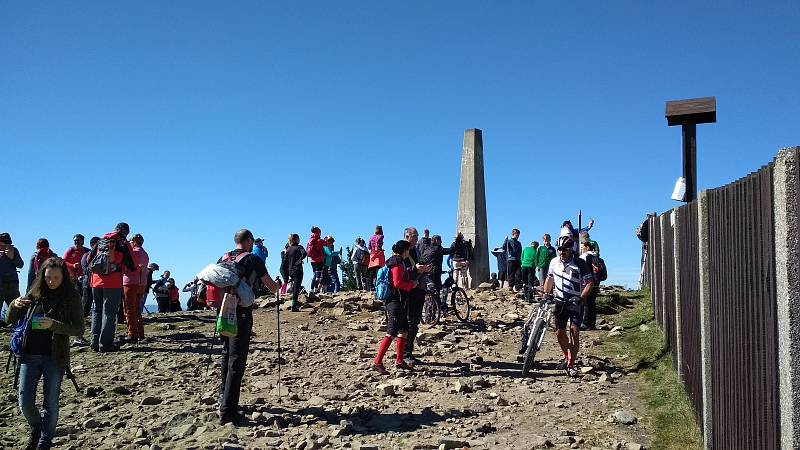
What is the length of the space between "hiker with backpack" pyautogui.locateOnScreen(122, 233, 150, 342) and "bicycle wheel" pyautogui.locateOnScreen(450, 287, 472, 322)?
5.96 metres

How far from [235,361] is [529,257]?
35.0 feet

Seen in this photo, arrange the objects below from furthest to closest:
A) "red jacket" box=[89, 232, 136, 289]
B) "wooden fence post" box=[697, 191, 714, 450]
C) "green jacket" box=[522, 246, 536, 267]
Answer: "green jacket" box=[522, 246, 536, 267], "red jacket" box=[89, 232, 136, 289], "wooden fence post" box=[697, 191, 714, 450]

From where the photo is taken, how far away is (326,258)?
18.7 meters

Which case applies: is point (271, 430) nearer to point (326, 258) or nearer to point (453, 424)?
point (453, 424)

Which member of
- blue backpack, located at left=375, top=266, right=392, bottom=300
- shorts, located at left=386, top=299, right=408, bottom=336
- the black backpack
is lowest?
shorts, located at left=386, top=299, right=408, bottom=336

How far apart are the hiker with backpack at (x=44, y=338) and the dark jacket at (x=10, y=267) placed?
6.28 m

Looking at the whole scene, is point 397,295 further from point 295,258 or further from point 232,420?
point 295,258

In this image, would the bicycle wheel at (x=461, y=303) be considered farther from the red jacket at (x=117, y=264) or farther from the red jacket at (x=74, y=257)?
the red jacket at (x=74, y=257)

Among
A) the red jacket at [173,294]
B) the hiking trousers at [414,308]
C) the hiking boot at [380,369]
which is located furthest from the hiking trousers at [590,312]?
the red jacket at [173,294]

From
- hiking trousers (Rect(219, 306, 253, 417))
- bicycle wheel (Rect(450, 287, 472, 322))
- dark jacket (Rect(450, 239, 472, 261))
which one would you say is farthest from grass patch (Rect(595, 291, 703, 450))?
hiking trousers (Rect(219, 306, 253, 417))

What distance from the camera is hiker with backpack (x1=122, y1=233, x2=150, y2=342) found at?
11055 mm

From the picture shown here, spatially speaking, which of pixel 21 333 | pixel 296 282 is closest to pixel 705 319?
pixel 21 333

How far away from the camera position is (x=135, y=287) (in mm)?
11125

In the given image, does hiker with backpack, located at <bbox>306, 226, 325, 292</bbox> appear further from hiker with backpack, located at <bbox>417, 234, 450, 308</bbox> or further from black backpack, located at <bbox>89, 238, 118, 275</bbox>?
black backpack, located at <bbox>89, 238, 118, 275</bbox>
